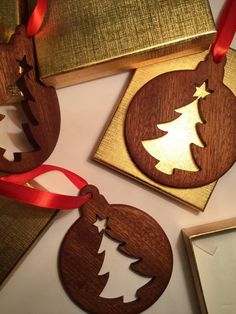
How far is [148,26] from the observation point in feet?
2.19

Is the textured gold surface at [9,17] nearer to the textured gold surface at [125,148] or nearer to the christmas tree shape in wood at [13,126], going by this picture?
the christmas tree shape in wood at [13,126]

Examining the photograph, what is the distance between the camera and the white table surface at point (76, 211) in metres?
0.65

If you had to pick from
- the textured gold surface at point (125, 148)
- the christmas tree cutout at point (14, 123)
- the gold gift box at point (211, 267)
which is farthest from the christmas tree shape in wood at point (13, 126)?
the gold gift box at point (211, 267)

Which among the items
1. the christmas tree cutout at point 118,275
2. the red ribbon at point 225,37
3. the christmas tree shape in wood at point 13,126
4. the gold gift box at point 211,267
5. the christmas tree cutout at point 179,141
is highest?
the red ribbon at point 225,37

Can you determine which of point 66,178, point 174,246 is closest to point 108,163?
point 66,178

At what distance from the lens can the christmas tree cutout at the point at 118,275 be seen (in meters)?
0.65

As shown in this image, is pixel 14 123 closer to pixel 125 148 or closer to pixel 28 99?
pixel 28 99

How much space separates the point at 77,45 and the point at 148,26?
0.13 m

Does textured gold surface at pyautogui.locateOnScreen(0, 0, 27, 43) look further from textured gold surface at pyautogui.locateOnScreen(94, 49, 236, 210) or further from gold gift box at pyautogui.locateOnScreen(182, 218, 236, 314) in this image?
gold gift box at pyautogui.locateOnScreen(182, 218, 236, 314)

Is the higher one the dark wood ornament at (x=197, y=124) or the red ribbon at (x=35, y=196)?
the dark wood ornament at (x=197, y=124)

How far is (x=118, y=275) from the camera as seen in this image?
654mm

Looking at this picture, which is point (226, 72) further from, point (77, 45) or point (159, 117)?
point (77, 45)

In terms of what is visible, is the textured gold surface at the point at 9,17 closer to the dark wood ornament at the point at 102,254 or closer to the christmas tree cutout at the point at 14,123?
the christmas tree cutout at the point at 14,123

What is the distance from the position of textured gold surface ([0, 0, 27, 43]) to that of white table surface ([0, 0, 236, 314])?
0.46ft
